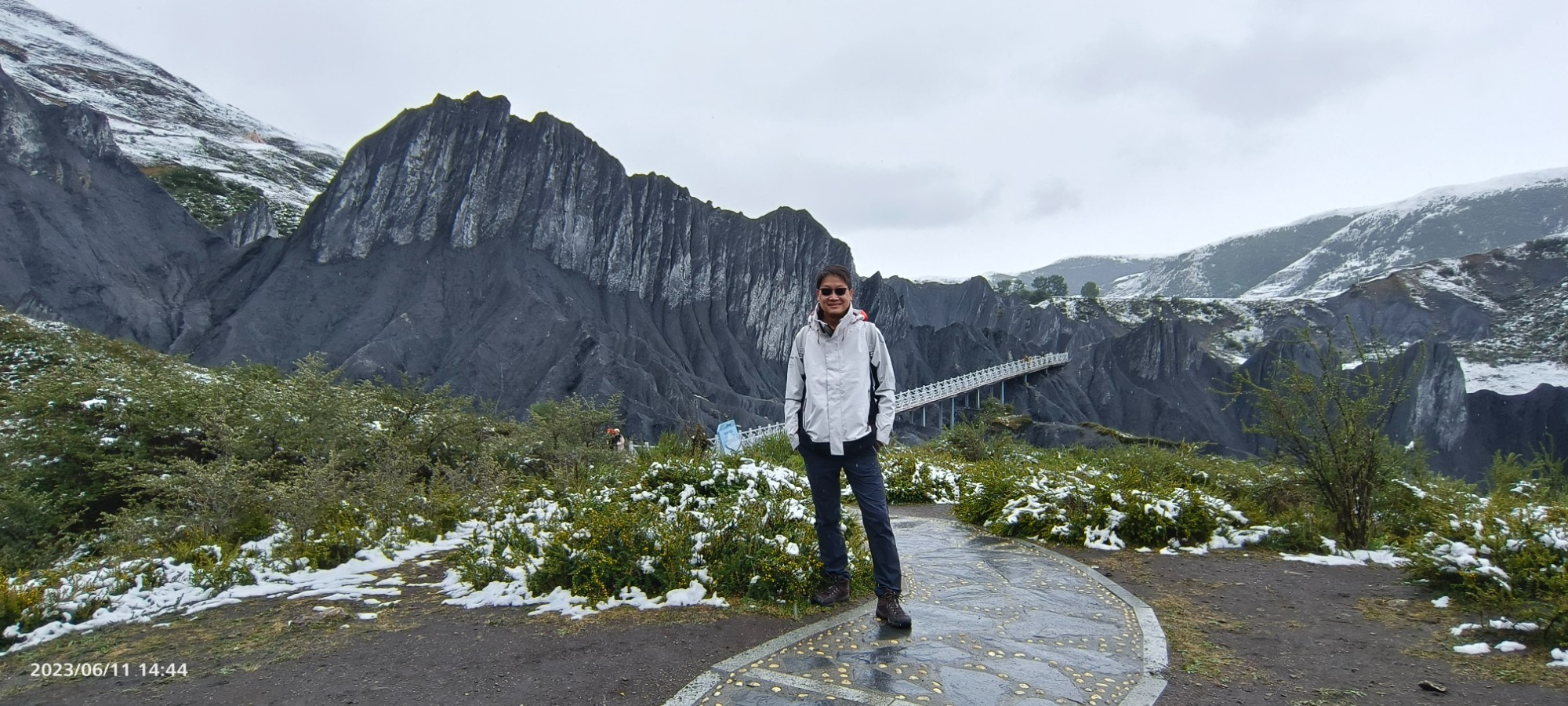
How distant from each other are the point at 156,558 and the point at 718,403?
45.1m

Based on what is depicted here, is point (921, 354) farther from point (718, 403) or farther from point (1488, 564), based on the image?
point (1488, 564)

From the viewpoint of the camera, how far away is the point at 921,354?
7719cm

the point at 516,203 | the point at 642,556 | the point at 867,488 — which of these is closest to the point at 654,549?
the point at 642,556

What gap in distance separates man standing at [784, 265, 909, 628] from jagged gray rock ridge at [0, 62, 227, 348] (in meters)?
51.8

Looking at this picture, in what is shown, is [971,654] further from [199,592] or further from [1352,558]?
[199,592]

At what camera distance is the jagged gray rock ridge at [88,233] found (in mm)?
42875

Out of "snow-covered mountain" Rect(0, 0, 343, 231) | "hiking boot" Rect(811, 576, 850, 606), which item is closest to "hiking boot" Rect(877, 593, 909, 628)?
"hiking boot" Rect(811, 576, 850, 606)

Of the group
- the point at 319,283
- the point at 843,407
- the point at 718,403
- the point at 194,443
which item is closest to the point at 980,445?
the point at 843,407

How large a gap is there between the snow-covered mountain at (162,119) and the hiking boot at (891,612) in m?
89.1

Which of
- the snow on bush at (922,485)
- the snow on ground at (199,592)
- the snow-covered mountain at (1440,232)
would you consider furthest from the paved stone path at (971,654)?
the snow-covered mountain at (1440,232)

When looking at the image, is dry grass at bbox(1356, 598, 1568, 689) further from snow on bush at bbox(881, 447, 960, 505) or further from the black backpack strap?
snow on bush at bbox(881, 447, 960, 505)

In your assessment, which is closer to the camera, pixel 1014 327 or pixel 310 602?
pixel 310 602

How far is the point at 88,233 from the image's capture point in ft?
154

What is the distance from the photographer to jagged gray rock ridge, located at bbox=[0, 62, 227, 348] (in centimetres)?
4288
